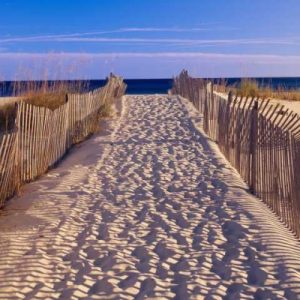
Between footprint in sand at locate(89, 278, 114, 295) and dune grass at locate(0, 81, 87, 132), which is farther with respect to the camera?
dune grass at locate(0, 81, 87, 132)

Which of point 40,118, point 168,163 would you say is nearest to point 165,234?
point 40,118

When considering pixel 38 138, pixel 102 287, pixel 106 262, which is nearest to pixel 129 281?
pixel 102 287

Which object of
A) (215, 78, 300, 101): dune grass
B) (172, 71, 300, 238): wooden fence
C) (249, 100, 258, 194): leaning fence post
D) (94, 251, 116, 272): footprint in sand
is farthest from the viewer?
(215, 78, 300, 101): dune grass

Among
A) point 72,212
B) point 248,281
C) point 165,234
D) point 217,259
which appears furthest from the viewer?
point 72,212

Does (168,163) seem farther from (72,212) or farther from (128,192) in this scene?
(72,212)

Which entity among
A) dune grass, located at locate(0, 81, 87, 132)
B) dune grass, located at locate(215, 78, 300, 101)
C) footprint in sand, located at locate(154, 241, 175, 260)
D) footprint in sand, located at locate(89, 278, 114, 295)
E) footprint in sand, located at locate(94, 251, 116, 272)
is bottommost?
footprint in sand, located at locate(89, 278, 114, 295)

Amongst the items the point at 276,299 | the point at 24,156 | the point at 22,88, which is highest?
the point at 22,88

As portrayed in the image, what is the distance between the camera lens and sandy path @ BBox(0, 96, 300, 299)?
6.27 m

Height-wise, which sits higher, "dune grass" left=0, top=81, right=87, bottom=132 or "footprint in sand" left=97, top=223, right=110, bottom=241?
"dune grass" left=0, top=81, right=87, bottom=132

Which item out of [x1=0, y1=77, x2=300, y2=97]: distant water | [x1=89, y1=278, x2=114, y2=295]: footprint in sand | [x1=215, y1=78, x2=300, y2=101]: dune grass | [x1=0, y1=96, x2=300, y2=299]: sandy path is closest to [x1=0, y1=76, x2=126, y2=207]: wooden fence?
[x1=0, y1=96, x2=300, y2=299]: sandy path

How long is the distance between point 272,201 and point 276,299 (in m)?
3.48

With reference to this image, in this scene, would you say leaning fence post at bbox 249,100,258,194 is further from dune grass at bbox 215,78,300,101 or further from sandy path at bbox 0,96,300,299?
dune grass at bbox 215,78,300,101

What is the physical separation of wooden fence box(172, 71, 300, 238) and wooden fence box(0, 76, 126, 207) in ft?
10.5

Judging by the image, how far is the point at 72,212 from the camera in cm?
926
